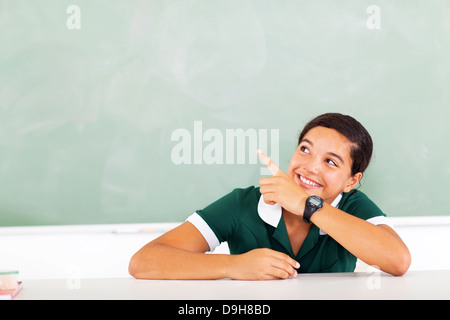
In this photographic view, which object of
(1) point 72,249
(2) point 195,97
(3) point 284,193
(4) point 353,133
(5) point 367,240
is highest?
(2) point 195,97

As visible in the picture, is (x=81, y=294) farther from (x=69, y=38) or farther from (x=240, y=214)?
(x=69, y=38)

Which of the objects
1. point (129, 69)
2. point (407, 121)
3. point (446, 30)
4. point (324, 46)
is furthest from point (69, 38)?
point (446, 30)

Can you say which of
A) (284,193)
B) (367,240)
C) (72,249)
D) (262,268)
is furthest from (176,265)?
(72,249)

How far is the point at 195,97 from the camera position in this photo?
6.55 ft

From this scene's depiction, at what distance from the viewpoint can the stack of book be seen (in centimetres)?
88

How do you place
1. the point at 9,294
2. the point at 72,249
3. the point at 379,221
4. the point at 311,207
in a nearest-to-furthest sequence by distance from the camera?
1. the point at 9,294
2. the point at 311,207
3. the point at 379,221
4. the point at 72,249

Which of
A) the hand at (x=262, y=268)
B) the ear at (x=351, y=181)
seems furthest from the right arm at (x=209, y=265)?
the ear at (x=351, y=181)

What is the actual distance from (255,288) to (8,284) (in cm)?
49

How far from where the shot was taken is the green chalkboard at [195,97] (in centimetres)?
193

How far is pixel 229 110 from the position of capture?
6.60 ft

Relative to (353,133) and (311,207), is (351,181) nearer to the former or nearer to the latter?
(353,133)

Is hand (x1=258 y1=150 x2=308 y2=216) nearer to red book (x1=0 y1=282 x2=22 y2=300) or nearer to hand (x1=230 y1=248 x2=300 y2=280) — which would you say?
hand (x1=230 y1=248 x2=300 y2=280)
